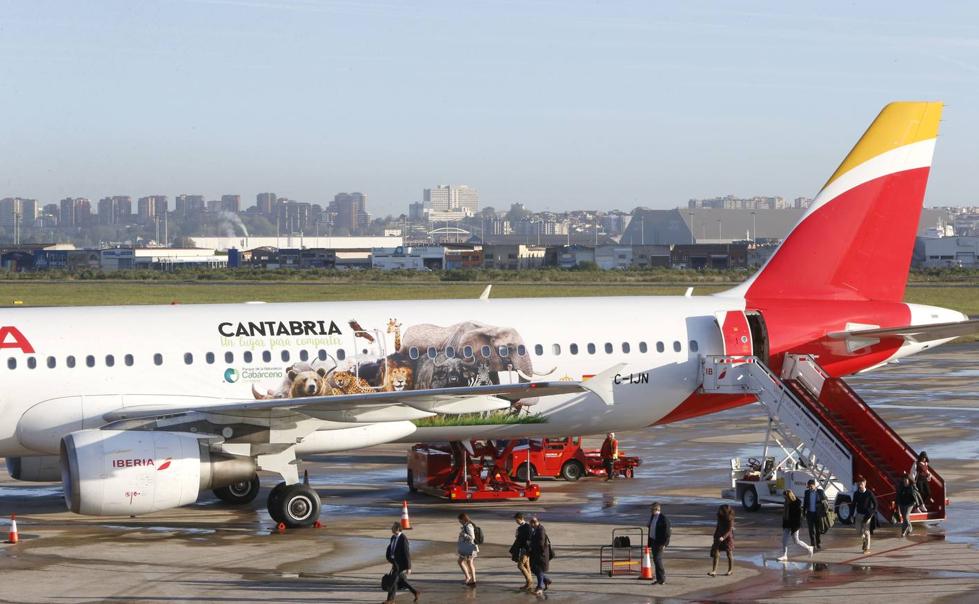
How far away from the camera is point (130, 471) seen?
26.5m

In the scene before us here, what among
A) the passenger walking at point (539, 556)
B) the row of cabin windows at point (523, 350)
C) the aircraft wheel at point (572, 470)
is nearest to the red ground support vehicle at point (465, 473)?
the aircraft wheel at point (572, 470)

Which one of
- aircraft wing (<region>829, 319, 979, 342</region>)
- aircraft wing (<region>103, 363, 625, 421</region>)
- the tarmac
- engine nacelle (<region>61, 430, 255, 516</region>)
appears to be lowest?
the tarmac

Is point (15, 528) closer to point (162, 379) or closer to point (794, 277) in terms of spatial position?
point (162, 379)

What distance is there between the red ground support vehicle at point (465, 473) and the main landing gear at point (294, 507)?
4421mm

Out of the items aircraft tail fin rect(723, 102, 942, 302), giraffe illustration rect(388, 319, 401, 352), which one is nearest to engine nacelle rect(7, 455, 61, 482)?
giraffe illustration rect(388, 319, 401, 352)

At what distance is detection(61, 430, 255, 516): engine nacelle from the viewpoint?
86.4 ft

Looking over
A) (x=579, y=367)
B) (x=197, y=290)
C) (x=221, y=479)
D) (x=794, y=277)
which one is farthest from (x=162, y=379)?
(x=197, y=290)

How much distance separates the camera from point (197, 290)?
129 m

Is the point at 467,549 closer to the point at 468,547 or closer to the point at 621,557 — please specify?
the point at 468,547

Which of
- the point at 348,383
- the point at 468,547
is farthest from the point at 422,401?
the point at 468,547

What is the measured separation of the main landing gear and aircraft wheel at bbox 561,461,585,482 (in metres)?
8.52

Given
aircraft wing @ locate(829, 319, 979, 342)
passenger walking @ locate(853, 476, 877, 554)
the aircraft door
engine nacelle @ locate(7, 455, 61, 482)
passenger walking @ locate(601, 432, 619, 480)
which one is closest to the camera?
passenger walking @ locate(853, 476, 877, 554)

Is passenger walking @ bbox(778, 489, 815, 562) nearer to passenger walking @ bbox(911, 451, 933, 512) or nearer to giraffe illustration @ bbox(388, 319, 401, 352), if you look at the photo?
passenger walking @ bbox(911, 451, 933, 512)

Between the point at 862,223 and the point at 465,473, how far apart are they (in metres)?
12.0
